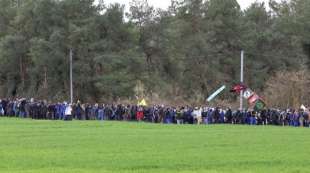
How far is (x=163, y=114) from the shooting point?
57.2 m

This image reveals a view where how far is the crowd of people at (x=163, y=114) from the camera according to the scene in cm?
5647

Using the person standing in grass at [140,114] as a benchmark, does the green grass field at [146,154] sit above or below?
below

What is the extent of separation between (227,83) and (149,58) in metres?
12.1

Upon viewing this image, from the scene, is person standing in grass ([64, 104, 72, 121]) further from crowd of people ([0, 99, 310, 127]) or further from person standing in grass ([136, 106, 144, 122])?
person standing in grass ([136, 106, 144, 122])

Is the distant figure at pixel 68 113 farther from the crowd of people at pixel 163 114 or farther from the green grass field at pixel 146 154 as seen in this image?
the green grass field at pixel 146 154

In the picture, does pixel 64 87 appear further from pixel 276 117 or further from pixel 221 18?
pixel 276 117

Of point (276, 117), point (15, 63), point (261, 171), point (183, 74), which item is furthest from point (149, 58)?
point (261, 171)

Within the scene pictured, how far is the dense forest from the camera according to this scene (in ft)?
254

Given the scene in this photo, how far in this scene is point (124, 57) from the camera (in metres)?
77.1

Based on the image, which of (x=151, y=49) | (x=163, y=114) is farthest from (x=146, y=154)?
(x=151, y=49)

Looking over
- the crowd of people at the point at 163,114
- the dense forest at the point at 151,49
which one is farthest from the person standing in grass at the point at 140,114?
the dense forest at the point at 151,49

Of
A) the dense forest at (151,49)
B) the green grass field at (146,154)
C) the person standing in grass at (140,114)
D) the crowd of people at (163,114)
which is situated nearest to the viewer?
the green grass field at (146,154)

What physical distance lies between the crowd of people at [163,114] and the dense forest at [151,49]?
17065mm

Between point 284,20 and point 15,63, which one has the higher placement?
point 284,20
